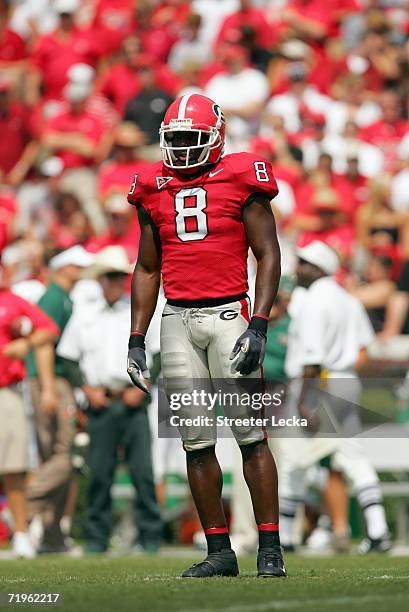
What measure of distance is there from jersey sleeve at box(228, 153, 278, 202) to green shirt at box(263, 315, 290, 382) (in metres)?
3.92

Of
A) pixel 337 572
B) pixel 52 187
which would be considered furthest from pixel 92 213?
pixel 337 572

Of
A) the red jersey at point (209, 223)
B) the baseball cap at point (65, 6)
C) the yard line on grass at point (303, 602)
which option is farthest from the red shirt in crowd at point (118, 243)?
the yard line on grass at point (303, 602)

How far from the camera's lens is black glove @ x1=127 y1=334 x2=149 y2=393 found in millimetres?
7250

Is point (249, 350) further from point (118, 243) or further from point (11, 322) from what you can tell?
point (118, 243)

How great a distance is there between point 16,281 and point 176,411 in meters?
6.13

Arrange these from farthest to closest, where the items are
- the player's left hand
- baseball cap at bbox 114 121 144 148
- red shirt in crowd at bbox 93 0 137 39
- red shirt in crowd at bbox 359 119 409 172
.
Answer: red shirt in crowd at bbox 93 0 137 39 → red shirt in crowd at bbox 359 119 409 172 → baseball cap at bbox 114 121 144 148 → the player's left hand

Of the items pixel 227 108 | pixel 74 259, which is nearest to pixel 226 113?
pixel 227 108

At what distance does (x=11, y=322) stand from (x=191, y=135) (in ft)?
12.6

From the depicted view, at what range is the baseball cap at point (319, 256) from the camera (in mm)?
11055

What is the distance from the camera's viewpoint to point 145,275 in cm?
746

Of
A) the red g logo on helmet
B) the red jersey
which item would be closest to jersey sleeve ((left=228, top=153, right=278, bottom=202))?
the red jersey

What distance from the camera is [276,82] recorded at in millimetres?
17547

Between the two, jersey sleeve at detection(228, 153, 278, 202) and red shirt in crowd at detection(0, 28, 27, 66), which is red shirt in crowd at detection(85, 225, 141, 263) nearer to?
jersey sleeve at detection(228, 153, 278, 202)

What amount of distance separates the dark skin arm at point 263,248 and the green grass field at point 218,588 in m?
1.25
